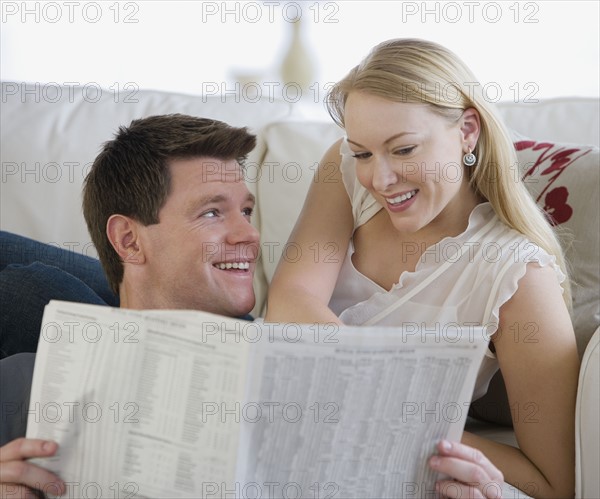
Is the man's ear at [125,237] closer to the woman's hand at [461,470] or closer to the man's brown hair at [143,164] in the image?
the man's brown hair at [143,164]

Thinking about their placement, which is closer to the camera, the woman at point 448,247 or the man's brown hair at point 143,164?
the woman at point 448,247

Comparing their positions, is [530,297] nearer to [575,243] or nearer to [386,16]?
[575,243]

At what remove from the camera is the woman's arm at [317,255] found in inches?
56.2

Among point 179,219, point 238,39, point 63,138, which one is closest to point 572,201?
point 179,219

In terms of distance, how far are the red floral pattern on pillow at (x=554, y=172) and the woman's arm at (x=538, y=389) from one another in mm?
281

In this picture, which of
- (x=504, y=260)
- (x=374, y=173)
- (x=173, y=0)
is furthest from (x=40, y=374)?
(x=173, y=0)

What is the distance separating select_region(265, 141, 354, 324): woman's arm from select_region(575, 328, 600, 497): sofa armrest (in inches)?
15.6

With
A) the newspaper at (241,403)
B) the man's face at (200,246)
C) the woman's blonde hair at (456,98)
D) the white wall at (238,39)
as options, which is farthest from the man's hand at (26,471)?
the white wall at (238,39)

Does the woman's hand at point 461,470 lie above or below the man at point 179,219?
below

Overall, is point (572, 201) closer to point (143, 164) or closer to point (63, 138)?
point (143, 164)

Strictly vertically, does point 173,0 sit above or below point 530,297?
above

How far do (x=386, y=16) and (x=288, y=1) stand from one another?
381 millimetres

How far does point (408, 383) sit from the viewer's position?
100 cm

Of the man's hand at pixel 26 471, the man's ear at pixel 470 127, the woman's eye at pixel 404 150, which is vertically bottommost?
the man's hand at pixel 26 471
